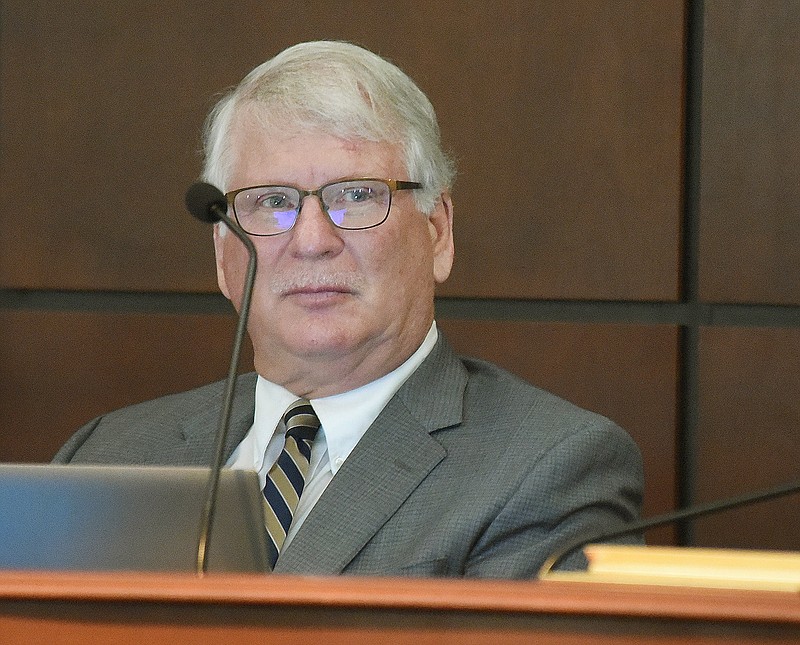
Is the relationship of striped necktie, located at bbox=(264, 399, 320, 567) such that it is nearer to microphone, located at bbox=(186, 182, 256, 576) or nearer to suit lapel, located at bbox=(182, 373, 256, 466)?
suit lapel, located at bbox=(182, 373, 256, 466)

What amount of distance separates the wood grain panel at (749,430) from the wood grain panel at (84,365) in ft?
3.26

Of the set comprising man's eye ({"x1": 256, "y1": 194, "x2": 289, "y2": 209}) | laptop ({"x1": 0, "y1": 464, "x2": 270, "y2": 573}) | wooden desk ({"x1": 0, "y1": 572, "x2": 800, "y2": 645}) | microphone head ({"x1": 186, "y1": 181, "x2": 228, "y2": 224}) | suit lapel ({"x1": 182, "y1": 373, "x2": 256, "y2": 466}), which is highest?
microphone head ({"x1": 186, "y1": 181, "x2": 228, "y2": 224})

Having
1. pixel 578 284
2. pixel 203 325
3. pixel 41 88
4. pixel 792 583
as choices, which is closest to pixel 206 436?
pixel 203 325

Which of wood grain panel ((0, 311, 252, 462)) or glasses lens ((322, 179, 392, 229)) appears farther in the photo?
wood grain panel ((0, 311, 252, 462))

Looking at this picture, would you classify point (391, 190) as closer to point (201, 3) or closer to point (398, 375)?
point (398, 375)

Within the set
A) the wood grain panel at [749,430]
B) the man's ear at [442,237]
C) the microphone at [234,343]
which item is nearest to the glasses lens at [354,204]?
the man's ear at [442,237]

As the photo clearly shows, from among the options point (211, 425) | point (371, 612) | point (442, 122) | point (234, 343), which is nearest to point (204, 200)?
point (234, 343)

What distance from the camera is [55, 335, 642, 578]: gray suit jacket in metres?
1.70

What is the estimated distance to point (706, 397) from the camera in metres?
2.42

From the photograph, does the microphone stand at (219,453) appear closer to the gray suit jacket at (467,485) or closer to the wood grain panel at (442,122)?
the gray suit jacket at (467,485)

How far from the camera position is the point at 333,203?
201cm

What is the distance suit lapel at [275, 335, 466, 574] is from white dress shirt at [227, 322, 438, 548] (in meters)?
0.07

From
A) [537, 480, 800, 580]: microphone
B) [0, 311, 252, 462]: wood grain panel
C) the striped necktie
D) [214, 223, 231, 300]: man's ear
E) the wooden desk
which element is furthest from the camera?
[0, 311, 252, 462]: wood grain panel

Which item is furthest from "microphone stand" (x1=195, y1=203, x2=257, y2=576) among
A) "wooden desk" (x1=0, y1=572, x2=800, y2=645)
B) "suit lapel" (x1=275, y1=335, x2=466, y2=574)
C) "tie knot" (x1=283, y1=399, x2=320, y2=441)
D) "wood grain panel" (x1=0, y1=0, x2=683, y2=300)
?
"wood grain panel" (x1=0, y1=0, x2=683, y2=300)
